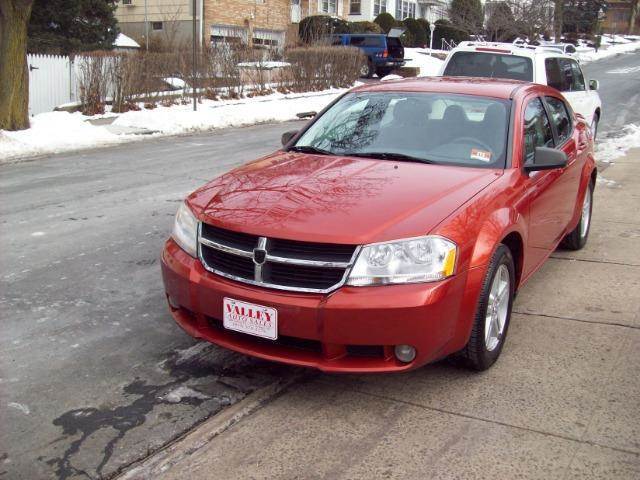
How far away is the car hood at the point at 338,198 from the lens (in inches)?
138

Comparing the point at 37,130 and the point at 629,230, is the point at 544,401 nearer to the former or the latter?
the point at 629,230

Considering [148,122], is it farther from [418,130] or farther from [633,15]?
[633,15]

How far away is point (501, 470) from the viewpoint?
10.2 feet

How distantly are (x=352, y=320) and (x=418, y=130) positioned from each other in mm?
1912

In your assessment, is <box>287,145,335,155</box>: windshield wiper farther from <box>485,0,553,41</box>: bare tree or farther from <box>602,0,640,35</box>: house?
<box>602,0,640,35</box>: house

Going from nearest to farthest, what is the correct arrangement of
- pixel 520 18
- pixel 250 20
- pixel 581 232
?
1. pixel 581 232
2. pixel 250 20
3. pixel 520 18

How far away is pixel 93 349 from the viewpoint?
4.33 metres

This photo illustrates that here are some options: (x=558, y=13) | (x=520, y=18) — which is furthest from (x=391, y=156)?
(x=558, y=13)

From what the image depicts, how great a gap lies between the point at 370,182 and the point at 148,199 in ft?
16.8

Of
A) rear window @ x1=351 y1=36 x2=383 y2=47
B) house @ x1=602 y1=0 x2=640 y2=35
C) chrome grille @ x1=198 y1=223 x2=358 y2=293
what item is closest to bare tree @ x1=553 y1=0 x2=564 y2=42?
rear window @ x1=351 y1=36 x2=383 y2=47

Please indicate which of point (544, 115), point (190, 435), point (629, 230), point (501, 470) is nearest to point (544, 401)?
point (501, 470)

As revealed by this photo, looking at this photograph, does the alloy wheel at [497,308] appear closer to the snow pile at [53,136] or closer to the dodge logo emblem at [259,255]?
the dodge logo emblem at [259,255]

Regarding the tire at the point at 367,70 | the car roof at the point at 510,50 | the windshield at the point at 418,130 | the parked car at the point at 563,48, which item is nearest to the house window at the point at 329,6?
the tire at the point at 367,70

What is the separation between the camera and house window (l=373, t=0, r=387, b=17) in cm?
4856
